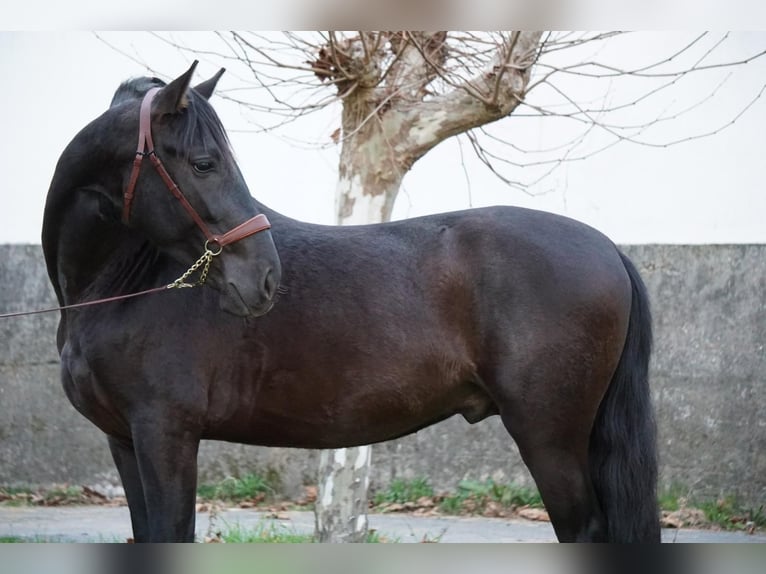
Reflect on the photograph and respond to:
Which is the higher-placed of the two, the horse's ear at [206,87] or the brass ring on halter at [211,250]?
the horse's ear at [206,87]

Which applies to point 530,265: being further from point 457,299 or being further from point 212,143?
point 212,143

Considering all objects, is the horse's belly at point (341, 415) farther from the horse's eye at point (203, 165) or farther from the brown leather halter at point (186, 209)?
the horse's eye at point (203, 165)

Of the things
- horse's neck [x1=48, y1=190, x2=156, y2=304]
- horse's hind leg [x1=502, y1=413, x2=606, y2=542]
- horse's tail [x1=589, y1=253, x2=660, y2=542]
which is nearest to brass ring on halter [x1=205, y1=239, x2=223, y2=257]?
horse's neck [x1=48, y1=190, x2=156, y2=304]

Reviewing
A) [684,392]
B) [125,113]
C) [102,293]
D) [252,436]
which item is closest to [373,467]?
[684,392]

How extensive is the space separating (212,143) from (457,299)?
1.09 metres

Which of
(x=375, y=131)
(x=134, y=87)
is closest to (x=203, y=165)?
(x=134, y=87)

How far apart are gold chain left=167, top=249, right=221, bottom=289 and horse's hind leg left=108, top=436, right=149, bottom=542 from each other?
0.67 meters

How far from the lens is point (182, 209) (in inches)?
119

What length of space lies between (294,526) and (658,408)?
2477mm

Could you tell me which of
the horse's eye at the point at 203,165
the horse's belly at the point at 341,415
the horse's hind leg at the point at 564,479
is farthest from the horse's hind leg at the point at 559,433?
the horse's eye at the point at 203,165

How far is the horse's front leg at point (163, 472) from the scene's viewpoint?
9.86ft

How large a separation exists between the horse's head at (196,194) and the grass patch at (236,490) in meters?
2.90

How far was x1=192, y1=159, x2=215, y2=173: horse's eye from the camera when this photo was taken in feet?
9.80

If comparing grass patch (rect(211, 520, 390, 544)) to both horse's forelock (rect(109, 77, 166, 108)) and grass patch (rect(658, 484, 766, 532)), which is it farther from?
horse's forelock (rect(109, 77, 166, 108))
